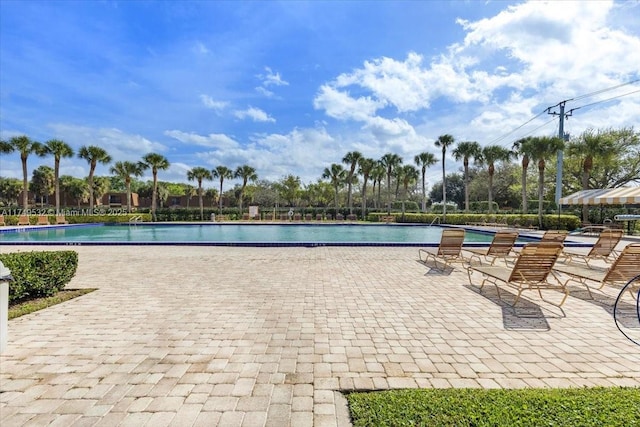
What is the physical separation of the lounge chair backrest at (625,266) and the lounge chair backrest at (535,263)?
78 centimetres

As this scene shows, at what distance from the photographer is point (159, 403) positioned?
2.27 metres

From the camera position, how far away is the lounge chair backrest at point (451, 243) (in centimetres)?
777

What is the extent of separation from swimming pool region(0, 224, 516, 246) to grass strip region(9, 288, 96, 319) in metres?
7.23

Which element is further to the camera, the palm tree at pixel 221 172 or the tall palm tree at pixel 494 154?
the palm tree at pixel 221 172

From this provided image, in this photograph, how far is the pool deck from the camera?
7.41 feet

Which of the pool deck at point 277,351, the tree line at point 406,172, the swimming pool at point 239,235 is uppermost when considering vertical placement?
the tree line at point 406,172

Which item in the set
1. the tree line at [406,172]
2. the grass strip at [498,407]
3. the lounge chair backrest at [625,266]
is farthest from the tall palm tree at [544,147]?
the grass strip at [498,407]

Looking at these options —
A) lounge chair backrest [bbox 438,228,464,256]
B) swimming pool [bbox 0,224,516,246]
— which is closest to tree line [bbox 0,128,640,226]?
swimming pool [bbox 0,224,516,246]

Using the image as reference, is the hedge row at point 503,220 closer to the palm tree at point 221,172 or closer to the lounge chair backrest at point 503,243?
the lounge chair backrest at point 503,243

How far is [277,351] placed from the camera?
10.3 ft

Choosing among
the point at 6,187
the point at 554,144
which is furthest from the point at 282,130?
the point at 6,187

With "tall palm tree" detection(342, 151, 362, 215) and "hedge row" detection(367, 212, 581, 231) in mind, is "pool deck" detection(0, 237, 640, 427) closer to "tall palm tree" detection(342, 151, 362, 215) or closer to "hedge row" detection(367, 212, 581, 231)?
"hedge row" detection(367, 212, 581, 231)

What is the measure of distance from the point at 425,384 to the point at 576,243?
526 inches

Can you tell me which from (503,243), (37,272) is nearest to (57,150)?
(37,272)
